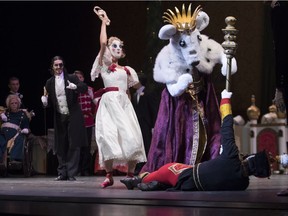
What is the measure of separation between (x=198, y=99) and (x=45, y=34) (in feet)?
17.8

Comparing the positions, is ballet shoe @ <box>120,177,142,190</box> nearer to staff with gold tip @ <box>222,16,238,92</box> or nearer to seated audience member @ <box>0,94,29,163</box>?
staff with gold tip @ <box>222,16,238,92</box>

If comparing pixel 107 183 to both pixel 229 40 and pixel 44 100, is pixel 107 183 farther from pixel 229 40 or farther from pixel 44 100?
pixel 44 100

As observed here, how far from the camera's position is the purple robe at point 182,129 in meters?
4.11

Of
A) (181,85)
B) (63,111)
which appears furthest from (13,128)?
(181,85)

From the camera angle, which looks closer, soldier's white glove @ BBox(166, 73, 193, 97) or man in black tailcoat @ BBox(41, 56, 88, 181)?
soldier's white glove @ BBox(166, 73, 193, 97)

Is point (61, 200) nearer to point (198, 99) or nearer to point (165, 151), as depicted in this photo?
point (165, 151)

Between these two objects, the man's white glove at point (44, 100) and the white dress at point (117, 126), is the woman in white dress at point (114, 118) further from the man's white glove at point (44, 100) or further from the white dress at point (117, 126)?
the man's white glove at point (44, 100)

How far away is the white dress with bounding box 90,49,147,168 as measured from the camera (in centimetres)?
474

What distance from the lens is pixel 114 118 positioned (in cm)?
493

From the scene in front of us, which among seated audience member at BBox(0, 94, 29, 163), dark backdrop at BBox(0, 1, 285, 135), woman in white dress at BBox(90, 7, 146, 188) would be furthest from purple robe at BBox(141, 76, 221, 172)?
dark backdrop at BBox(0, 1, 285, 135)

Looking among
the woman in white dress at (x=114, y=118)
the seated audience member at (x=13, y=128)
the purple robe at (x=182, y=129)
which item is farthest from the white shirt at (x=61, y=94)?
the purple robe at (x=182, y=129)

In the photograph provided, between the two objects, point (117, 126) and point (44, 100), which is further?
point (44, 100)

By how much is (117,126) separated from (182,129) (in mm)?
903

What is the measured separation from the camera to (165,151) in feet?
13.6
